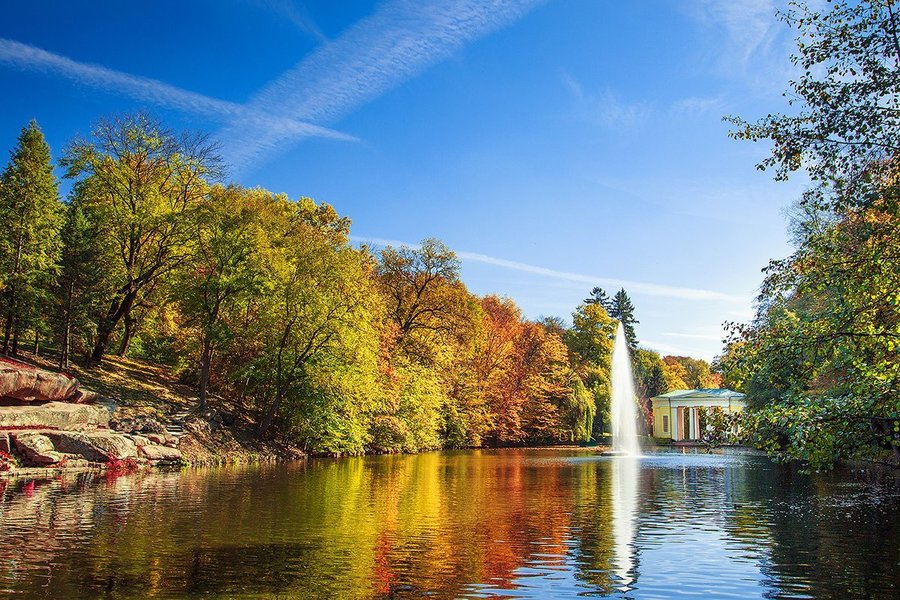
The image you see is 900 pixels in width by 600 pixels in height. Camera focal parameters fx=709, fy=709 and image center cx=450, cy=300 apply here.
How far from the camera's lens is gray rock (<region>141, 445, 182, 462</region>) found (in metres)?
29.0

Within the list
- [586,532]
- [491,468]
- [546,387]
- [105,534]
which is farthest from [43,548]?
[546,387]

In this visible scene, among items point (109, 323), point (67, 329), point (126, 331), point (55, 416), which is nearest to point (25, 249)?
point (67, 329)

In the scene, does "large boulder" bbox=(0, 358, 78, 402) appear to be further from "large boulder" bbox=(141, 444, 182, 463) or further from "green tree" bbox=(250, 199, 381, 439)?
"green tree" bbox=(250, 199, 381, 439)

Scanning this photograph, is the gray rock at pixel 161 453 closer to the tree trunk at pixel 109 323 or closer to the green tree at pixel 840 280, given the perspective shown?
the tree trunk at pixel 109 323

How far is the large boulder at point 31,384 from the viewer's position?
26.6 m

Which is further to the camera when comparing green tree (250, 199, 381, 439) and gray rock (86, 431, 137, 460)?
green tree (250, 199, 381, 439)

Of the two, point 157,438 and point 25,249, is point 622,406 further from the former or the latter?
point 25,249

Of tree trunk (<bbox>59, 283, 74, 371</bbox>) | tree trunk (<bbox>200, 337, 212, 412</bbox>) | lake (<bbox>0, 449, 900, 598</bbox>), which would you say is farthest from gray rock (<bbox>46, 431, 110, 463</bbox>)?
tree trunk (<bbox>200, 337, 212, 412</bbox>)

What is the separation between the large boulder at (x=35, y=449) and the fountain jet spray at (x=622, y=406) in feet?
163

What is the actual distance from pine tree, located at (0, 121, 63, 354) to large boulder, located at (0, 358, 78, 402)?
734 cm

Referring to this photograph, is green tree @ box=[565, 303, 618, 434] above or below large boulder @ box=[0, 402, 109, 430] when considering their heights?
above

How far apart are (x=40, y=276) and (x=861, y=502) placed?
120ft

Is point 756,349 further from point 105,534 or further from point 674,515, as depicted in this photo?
point 105,534

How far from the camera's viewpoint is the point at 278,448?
39.0 meters
